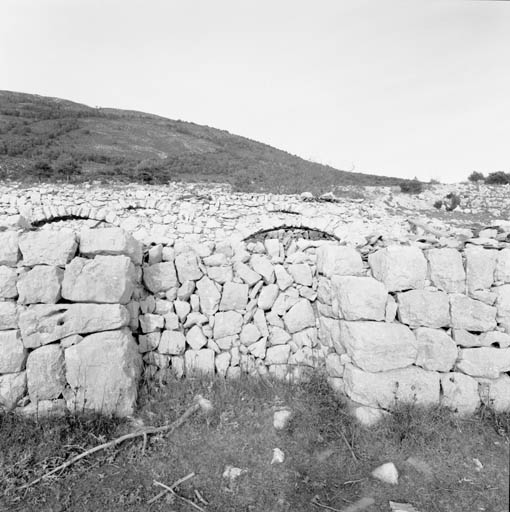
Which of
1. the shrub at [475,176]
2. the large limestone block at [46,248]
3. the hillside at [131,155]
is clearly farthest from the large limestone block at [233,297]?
the shrub at [475,176]

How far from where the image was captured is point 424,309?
346 cm

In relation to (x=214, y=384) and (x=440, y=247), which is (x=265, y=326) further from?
(x=440, y=247)

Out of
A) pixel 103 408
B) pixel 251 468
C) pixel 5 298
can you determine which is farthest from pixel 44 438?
pixel 251 468

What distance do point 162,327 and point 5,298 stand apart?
5.14 ft

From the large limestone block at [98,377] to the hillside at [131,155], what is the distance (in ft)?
40.0

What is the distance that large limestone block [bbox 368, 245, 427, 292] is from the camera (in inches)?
137

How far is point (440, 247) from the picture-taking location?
3.67 m

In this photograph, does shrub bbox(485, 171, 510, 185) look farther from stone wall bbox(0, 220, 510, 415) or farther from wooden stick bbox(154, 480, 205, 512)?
wooden stick bbox(154, 480, 205, 512)

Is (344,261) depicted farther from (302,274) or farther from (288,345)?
(288,345)

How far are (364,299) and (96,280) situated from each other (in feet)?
8.83

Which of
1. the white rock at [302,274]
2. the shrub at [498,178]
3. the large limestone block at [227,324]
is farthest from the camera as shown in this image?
the shrub at [498,178]

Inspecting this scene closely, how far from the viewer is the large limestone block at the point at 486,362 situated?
3.43m

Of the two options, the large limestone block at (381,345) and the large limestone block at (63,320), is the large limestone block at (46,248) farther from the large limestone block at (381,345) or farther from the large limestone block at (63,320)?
the large limestone block at (381,345)

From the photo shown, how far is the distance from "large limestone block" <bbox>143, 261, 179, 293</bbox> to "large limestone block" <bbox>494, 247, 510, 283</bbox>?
138 inches
